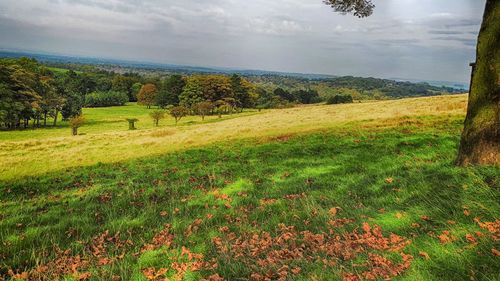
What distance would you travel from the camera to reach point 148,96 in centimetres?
13438

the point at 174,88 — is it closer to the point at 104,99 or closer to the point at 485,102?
the point at 104,99

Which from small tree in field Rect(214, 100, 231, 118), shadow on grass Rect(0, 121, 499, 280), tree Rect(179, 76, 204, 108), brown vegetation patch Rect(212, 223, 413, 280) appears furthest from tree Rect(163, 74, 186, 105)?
brown vegetation patch Rect(212, 223, 413, 280)

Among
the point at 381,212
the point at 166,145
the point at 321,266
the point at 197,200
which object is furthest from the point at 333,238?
the point at 166,145

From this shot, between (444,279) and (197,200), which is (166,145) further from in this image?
(444,279)

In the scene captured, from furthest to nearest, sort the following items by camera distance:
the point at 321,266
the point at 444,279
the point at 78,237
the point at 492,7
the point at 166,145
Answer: the point at 166,145
the point at 492,7
the point at 78,237
the point at 321,266
the point at 444,279

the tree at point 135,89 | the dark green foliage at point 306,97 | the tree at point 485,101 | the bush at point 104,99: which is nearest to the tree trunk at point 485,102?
the tree at point 485,101

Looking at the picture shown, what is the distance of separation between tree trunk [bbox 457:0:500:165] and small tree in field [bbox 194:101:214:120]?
8896 cm

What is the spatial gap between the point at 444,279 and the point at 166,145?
30.3 meters

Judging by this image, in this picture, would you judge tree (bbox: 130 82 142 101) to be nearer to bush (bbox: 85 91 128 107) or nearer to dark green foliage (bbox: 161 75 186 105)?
bush (bbox: 85 91 128 107)

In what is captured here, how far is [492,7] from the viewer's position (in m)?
8.63

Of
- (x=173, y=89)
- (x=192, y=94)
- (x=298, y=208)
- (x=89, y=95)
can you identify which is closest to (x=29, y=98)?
(x=192, y=94)

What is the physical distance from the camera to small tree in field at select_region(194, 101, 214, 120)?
97.3 meters

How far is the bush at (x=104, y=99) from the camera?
136 metres

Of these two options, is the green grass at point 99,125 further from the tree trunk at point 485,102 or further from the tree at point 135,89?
the tree trunk at point 485,102
